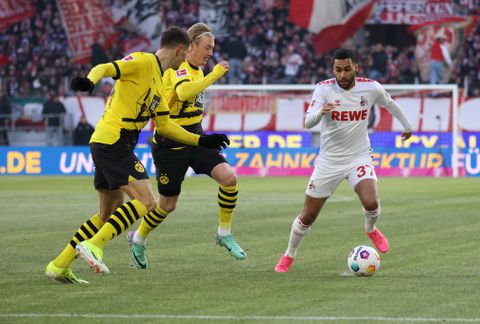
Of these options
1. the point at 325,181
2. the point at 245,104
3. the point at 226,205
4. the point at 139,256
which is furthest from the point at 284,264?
the point at 245,104

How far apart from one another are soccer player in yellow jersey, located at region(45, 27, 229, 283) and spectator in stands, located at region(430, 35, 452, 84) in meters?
26.7

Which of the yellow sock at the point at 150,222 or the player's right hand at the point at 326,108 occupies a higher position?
the player's right hand at the point at 326,108

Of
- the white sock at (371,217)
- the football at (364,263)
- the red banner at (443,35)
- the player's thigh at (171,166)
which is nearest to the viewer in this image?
the football at (364,263)

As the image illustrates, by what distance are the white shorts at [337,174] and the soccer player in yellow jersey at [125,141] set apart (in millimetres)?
1163

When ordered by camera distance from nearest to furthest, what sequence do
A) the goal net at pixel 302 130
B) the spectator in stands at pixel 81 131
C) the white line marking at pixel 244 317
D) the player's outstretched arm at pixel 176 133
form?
1. the white line marking at pixel 244 317
2. the player's outstretched arm at pixel 176 133
3. the goal net at pixel 302 130
4. the spectator in stands at pixel 81 131

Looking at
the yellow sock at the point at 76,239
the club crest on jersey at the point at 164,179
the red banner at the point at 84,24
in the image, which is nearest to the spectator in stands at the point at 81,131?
the red banner at the point at 84,24

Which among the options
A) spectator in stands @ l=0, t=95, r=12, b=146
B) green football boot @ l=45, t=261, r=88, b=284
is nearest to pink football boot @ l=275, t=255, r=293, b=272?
green football boot @ l=45, t=261, r=88, b=284

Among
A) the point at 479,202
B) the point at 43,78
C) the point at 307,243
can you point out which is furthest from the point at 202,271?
the point at 43,78

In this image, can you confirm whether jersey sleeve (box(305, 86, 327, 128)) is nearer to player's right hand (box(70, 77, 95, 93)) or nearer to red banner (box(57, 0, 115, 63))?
player's right hand (box(70, 77, 95, 93))

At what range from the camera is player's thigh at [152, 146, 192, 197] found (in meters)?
11.8

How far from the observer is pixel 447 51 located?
36750mm

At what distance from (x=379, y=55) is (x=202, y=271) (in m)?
27.6

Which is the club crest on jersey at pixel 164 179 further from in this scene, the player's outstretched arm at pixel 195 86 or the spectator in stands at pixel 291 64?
the spectator in stands at pixel 291 64

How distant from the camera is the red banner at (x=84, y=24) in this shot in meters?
40.5
